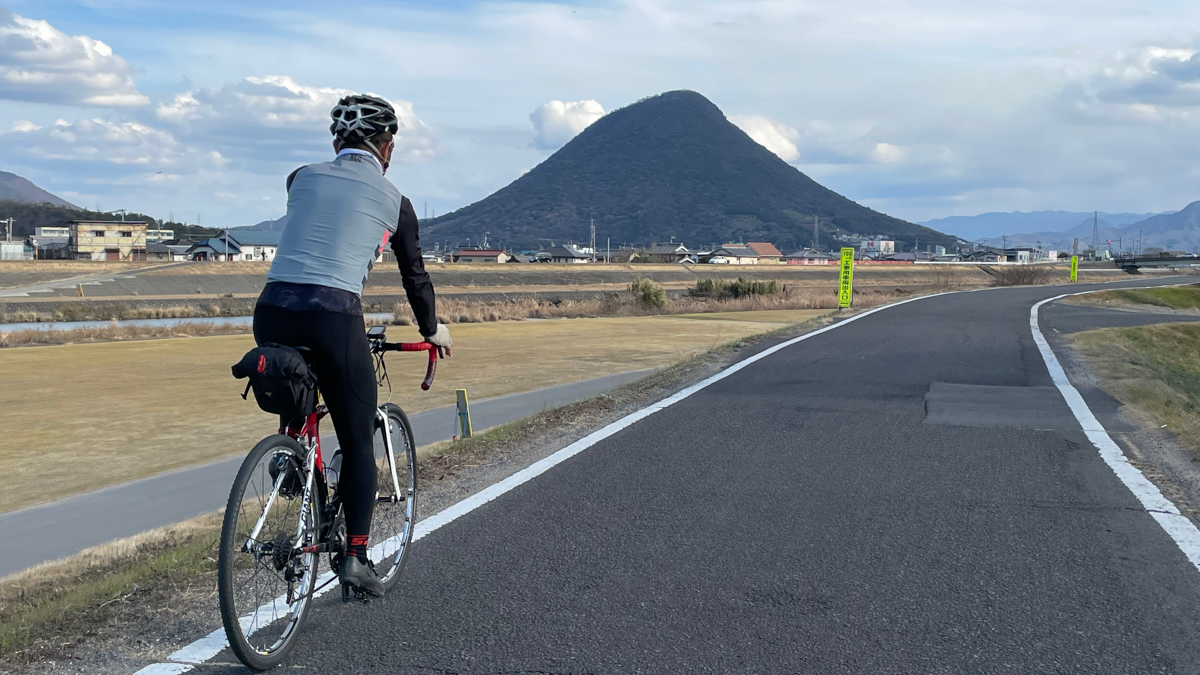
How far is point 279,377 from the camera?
11.0 ft

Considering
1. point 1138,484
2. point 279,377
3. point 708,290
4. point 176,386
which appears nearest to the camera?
point 279,377

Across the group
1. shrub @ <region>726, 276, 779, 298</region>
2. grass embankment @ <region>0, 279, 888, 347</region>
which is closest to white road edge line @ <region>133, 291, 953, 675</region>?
grass embankment @ <region>0, 279, 888, 347</region>

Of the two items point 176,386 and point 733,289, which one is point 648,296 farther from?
point 176,386

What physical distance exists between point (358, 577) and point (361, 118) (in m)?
1.83

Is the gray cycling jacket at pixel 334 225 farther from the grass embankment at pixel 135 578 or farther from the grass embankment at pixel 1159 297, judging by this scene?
the grass embankment at pixel 1159 297

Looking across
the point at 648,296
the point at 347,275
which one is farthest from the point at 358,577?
the point at 648,296

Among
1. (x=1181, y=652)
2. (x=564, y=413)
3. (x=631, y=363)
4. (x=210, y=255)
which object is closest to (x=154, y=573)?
(x=1181, y=652)

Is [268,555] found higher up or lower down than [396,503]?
higher up

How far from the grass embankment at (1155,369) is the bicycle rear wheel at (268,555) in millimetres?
6691

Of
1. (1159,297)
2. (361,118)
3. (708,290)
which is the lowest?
(1159,297)

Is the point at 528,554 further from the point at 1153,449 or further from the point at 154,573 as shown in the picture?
the point at 1153,449

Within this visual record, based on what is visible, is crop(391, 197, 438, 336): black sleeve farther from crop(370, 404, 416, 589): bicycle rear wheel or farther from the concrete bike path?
the concrete bike path

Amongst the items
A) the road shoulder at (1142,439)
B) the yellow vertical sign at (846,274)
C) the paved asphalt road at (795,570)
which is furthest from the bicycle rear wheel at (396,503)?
the yellow vertical sign at (846,274)

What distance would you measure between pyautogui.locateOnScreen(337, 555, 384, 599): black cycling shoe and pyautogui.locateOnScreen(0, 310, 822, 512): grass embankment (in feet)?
22.2
